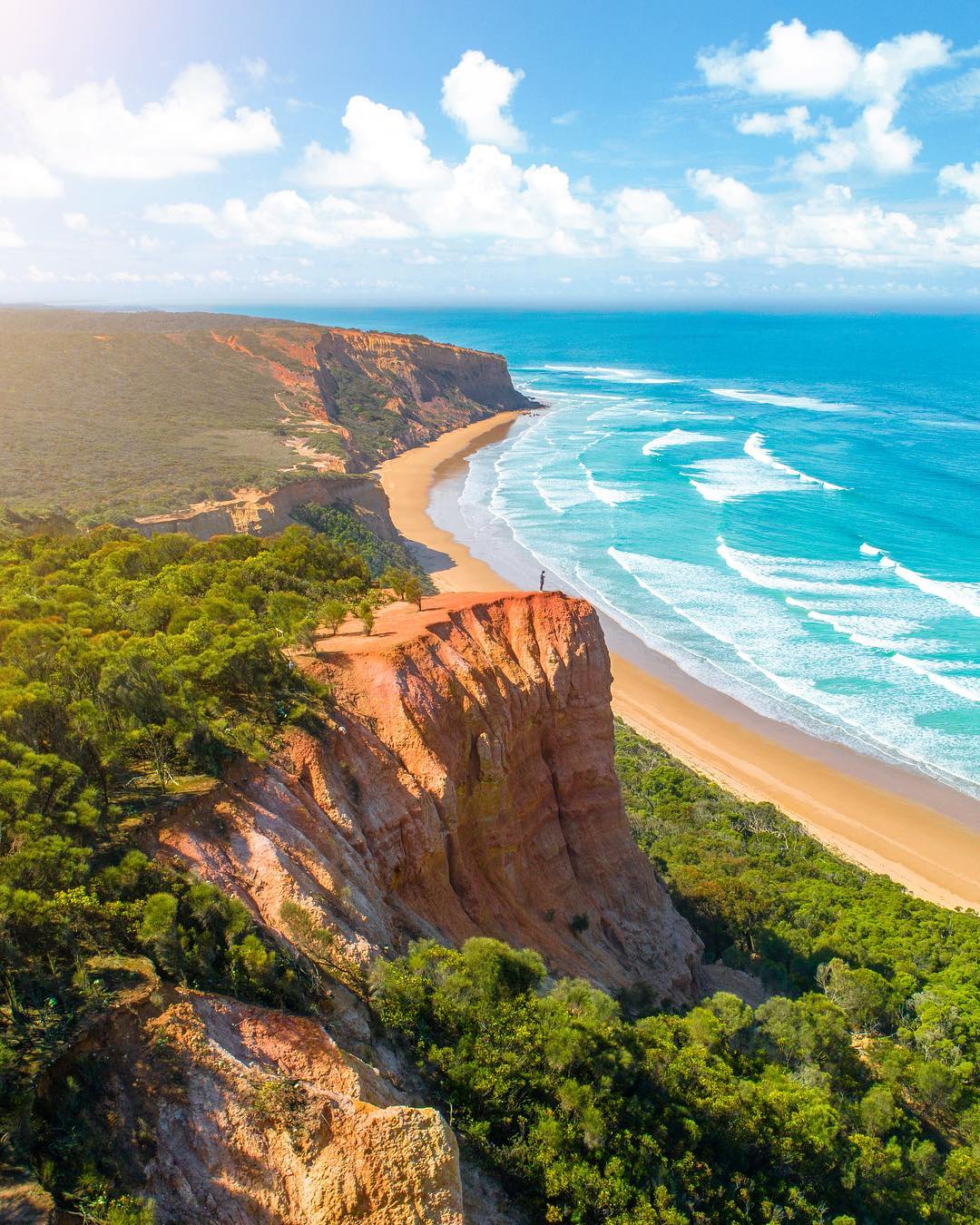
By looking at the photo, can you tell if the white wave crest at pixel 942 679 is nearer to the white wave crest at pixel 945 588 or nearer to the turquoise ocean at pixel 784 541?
the turquoise ocean at pixel 784 541

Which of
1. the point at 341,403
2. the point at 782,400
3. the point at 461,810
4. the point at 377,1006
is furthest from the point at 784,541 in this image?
the point at 782,400

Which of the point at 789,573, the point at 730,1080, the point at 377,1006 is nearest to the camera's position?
the point at 377,1006

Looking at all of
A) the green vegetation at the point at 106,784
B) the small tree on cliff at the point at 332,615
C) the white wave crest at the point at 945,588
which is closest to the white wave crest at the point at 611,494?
the white wave crest at the point at 945,588

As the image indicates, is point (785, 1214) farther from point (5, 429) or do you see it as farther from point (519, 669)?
point (5, 429)

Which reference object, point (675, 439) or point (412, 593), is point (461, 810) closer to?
point (412, 593)

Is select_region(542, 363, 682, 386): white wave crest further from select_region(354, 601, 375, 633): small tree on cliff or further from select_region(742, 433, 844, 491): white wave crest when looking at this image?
select_region(354, 601, 375, 633): small tree on cliff

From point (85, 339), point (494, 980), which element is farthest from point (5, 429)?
point (494, 980)
